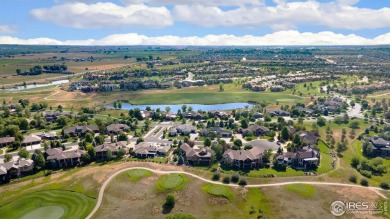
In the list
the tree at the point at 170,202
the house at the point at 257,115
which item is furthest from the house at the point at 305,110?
the tree at the point at 170,202

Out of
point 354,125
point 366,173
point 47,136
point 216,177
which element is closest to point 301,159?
point 366,173

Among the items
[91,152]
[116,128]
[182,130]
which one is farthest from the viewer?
[116,128]

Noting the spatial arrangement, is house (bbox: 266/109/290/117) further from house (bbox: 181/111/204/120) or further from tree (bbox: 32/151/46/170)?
tree (bbox: 32/151/46/170)

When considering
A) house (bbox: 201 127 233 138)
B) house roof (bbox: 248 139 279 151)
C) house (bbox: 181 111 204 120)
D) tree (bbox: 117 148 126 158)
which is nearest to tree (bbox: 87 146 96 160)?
tree (bbox: 117 148 126 158)

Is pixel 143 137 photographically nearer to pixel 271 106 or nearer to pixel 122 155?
pixel 122 155

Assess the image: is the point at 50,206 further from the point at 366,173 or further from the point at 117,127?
the point at 366,173

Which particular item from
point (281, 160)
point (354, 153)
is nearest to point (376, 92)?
point (354, 153)
